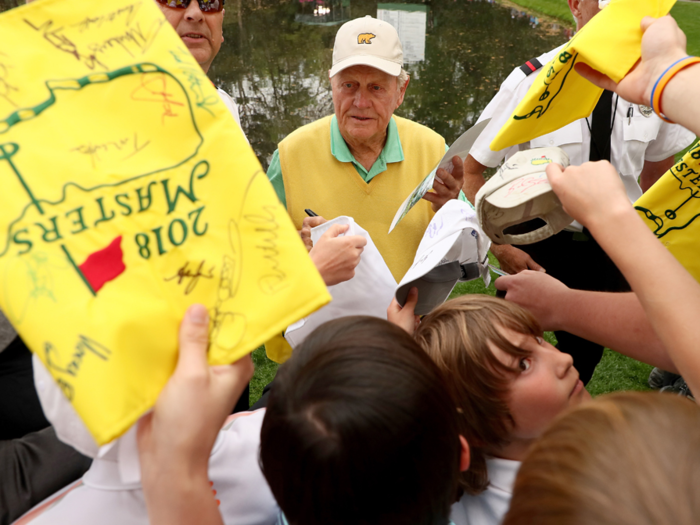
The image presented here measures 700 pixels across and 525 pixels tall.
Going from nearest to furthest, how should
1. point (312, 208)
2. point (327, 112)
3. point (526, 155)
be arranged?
point (526, 155), point (312, 208), point (327, 112)

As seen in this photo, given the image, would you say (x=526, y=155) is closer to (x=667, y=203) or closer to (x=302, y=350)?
(x=667, y=203)

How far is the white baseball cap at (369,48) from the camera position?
2.09 m

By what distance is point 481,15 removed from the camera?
1147 cm

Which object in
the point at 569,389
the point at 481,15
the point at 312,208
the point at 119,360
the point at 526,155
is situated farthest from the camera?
the point at 481,15

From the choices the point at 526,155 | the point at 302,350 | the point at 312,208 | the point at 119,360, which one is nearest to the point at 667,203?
the point at 526,155

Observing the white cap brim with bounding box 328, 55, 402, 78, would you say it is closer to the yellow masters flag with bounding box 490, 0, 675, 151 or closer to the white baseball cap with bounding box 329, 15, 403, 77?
the white baseball cap with bounding box 329, 15, 403, 77

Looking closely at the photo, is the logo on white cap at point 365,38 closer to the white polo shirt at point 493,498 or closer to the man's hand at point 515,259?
the man's hand at point 515,259

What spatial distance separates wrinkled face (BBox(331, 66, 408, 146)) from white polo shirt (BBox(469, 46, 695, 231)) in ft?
1.49

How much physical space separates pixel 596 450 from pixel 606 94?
74.4 inches

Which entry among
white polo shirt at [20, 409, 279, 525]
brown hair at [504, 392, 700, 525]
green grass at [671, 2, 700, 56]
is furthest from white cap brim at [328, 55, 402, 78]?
green grass at [671, 2, 700, 56]

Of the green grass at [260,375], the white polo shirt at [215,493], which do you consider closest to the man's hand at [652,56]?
the white polo shirt at [215,493]

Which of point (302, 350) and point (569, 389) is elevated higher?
point (302, 350)

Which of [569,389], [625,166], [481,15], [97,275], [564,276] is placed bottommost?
[564,276]

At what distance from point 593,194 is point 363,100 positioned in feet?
4.02
